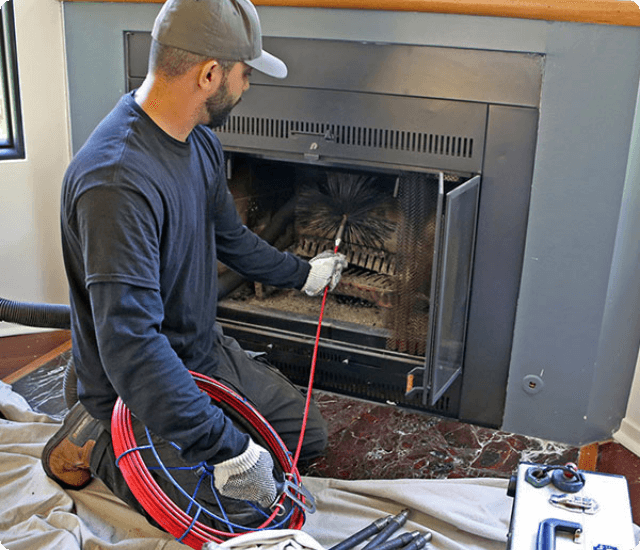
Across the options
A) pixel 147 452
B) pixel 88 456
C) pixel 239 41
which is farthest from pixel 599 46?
pixel 88 456

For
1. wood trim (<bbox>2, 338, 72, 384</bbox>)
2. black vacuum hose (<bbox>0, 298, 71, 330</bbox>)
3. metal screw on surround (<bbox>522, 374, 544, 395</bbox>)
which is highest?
black vacuum hose (<bbox>0, 298, 71, 330</bbox>)

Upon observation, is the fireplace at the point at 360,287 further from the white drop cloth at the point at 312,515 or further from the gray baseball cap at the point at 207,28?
the gray baseball cap at the point at 207,28

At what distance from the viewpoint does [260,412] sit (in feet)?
6.61

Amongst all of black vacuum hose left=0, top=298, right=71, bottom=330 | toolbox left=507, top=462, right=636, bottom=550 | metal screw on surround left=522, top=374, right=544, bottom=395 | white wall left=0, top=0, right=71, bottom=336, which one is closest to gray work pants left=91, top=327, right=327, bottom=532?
black vacuum hose left=0, top=298, right=71, bottom=330

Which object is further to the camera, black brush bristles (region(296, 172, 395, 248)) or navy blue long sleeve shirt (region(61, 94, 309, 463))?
black brush bristles (region(296, 172, 395, 248))

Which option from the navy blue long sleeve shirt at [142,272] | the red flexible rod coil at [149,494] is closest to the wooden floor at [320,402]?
the red flexible rod coil at [149,494]

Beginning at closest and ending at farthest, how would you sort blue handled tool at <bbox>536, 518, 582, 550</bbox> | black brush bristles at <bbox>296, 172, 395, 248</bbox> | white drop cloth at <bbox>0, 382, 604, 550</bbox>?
blue handled tool at <bbox>536, 518, 582, 550</bbox>
white drop cloth at <bbox>0, 382, 604, 550</bbox>
black brush bristles at <bbox>296, 172, 395, 248</bbox>

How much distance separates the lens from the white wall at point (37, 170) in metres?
2.42

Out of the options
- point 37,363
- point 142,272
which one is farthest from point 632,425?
point 37,363

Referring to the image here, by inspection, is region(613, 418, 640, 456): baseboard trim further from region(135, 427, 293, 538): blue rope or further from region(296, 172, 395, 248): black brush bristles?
region(135, 427, 293, 538): blue rope

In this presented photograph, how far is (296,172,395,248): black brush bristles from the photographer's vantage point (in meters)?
2.39

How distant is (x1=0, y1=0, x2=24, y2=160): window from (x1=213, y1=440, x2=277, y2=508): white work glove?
152 centimetres

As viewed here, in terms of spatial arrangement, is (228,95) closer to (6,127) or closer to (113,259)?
(113,259)

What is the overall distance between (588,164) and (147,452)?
1.31 meters
